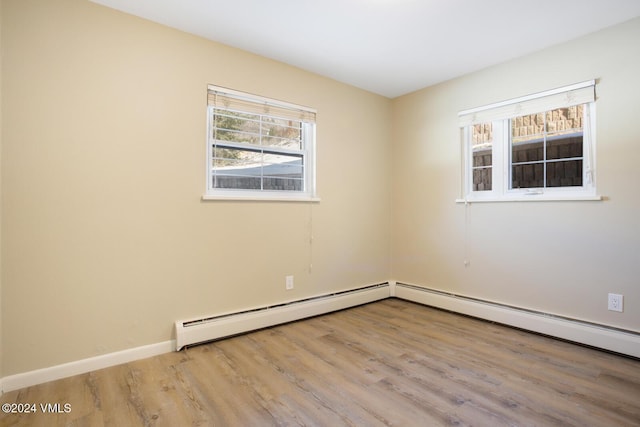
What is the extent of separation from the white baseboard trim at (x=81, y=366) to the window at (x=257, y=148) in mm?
1179

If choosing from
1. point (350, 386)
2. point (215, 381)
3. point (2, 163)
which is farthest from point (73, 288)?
point (350, 386)

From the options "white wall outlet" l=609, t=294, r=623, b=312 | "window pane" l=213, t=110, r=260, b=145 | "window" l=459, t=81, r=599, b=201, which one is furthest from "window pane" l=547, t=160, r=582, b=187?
"window pane" l=213, t=110, r=260, b=145

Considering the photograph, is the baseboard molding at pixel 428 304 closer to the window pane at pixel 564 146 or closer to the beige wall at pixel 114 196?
the beige wall at pixel 114 196

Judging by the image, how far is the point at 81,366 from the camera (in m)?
2.13

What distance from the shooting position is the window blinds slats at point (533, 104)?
2600mm

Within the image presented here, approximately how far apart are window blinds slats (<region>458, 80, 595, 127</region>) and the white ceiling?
396mm

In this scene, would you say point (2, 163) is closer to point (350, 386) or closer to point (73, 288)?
point (73, 288)

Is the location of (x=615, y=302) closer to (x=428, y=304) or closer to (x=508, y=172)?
(x=508, y=172)

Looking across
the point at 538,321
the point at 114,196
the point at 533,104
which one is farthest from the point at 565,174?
the point at 114,196

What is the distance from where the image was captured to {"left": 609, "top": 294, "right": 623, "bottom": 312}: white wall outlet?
96.1 inches

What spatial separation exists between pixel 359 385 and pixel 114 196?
6.65ft

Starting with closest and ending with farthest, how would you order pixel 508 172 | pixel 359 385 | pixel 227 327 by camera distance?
1. pixel 359 385
2. pixel 227 327
3. pixel 508 172

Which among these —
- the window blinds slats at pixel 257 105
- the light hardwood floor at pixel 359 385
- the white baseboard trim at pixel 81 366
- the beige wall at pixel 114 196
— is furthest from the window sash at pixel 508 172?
the white baseboard trim at pixel 81 366

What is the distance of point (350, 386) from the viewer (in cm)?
198
